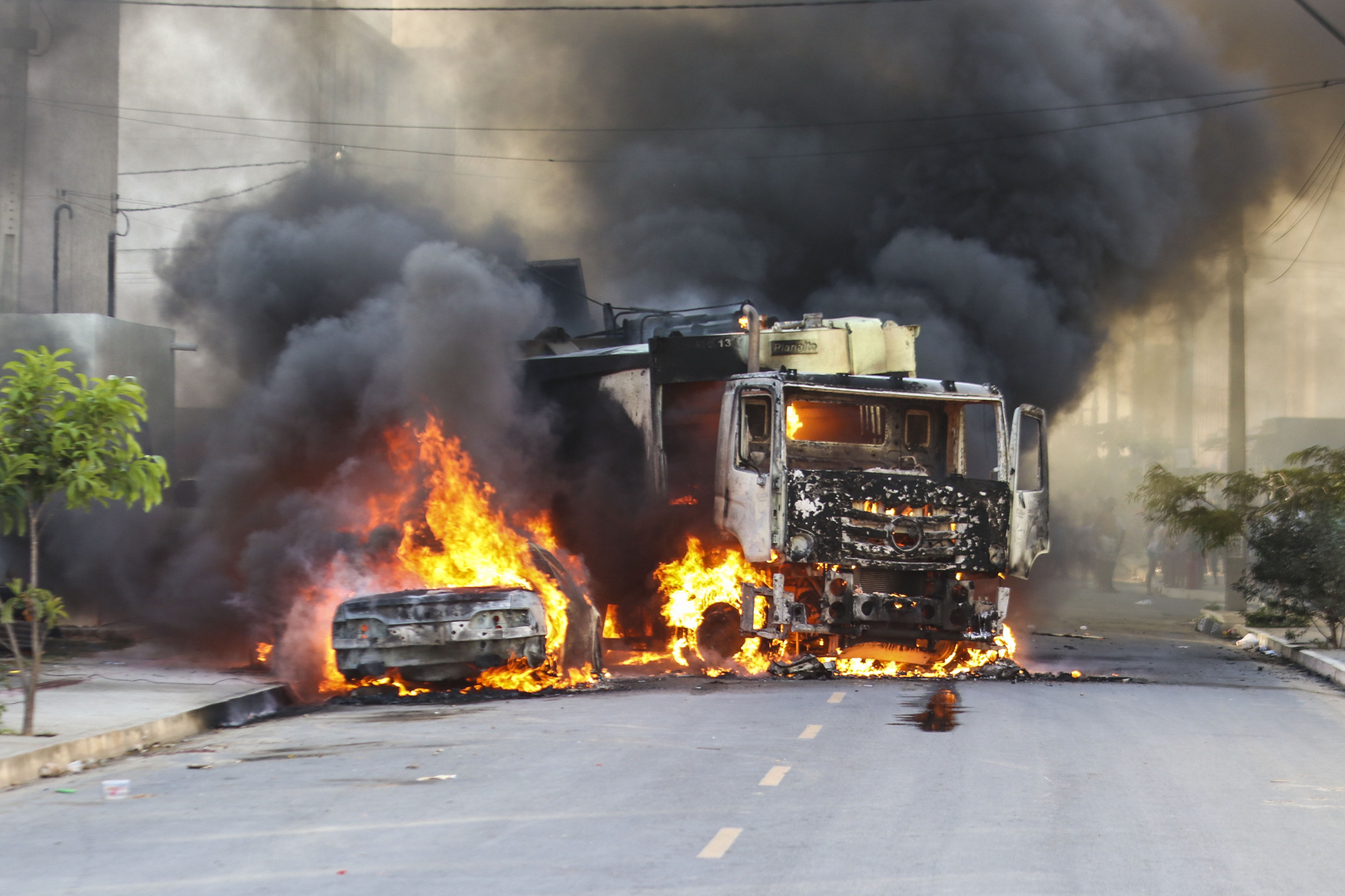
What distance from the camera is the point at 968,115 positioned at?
23047 millimetres

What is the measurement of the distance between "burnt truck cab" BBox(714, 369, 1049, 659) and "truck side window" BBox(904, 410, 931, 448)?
0.01 m

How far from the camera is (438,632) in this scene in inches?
400

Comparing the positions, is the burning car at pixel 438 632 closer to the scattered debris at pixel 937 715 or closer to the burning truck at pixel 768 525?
the burning truck at pixel 768 525

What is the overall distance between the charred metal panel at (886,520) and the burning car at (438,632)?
2.59 metres

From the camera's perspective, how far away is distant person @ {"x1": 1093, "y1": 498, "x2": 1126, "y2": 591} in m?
30.9

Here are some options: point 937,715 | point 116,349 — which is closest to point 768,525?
point 937,715

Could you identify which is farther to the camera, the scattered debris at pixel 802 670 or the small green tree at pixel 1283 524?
the small green tree at pixel 1283 524

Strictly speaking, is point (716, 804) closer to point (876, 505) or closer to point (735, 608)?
point (876, 505)

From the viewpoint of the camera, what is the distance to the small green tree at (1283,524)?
14516 millimetres

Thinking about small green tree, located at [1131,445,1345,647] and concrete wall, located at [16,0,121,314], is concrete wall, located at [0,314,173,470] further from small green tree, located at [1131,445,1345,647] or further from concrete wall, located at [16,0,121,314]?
small green tree, located at [1131,445,1345,647]

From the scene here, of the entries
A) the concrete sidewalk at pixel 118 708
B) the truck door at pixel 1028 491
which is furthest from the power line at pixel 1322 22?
the concrete sidewalk at pixel 118 708

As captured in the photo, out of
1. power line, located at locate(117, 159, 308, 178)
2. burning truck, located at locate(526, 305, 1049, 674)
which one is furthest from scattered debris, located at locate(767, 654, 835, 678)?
power line, located at locate(117, 159, 308, 178)

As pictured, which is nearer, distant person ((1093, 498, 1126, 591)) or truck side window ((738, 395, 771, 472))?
truck side window ((738, 395, 771, 472))

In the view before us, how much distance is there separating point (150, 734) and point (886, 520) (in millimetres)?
6232
